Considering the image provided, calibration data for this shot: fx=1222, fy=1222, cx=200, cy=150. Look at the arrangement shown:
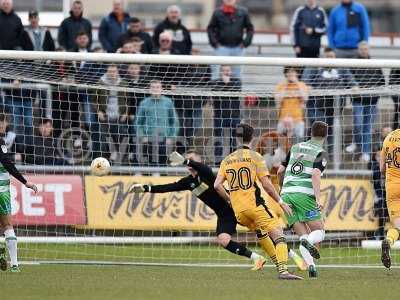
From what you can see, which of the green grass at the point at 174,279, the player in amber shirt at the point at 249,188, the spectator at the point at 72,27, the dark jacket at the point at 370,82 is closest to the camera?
the green grass at the point at 174,279

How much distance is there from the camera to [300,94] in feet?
68.6

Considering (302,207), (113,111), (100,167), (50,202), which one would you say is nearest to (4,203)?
(100,167)

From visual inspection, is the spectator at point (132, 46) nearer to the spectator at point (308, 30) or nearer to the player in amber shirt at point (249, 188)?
the spectator at point (308, 30)

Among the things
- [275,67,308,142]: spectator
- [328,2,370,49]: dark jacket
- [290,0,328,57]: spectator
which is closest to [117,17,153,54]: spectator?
[275,67,308,142]: spectator

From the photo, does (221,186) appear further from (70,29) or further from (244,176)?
(70,29)

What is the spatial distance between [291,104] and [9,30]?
5393 mm

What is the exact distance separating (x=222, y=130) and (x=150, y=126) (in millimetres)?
1202

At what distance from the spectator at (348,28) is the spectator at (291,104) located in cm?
253

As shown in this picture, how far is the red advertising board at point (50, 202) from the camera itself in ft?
66.3

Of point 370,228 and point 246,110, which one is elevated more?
point 246,110

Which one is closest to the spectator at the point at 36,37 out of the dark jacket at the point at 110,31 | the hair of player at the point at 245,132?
→ the dark jacket at the point at 110,31

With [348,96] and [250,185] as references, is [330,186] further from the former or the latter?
[250,185]

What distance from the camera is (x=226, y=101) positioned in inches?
808

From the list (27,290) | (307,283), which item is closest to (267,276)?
(307,283)
